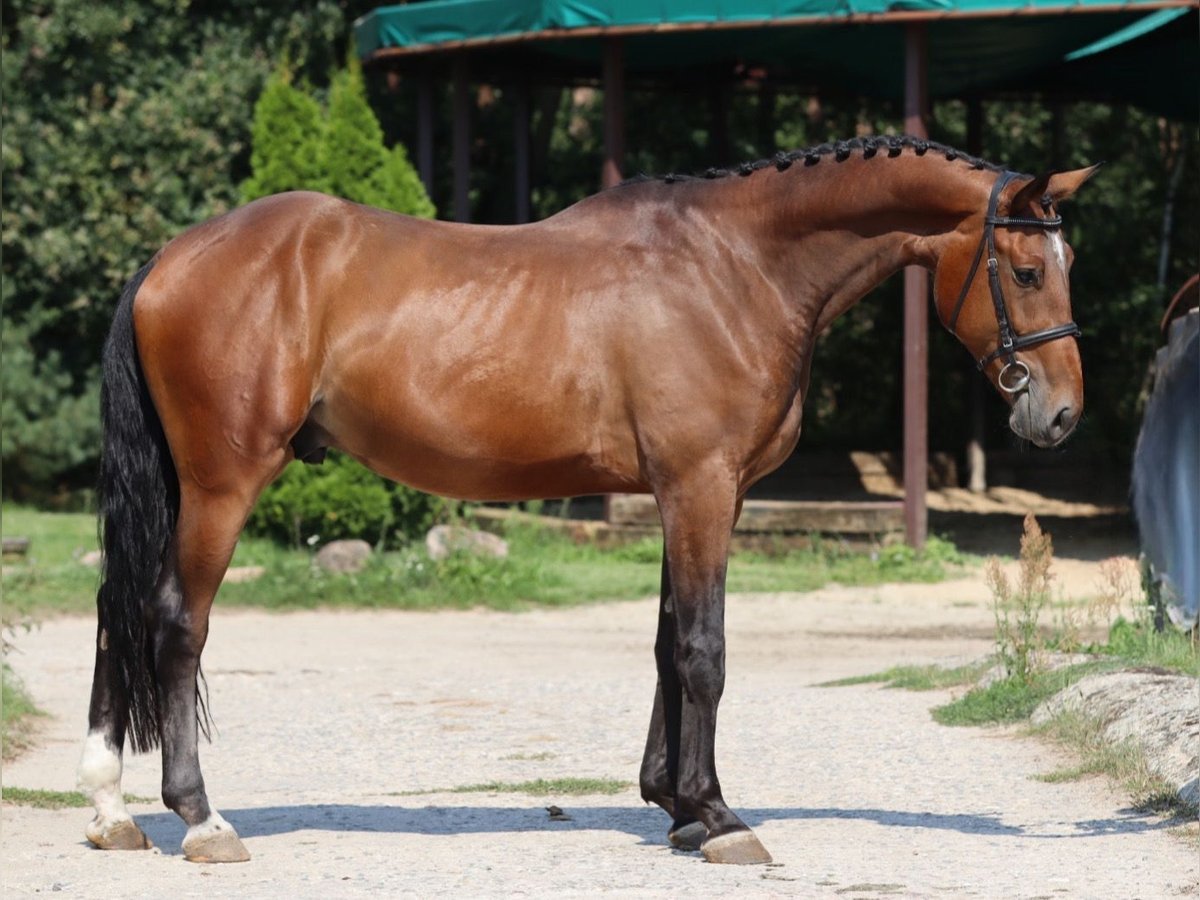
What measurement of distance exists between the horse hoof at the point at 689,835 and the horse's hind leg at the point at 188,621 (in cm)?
128

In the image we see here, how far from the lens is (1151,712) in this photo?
6473 mm

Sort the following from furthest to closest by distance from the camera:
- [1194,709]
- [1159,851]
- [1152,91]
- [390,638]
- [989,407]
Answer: [989,407] < [1152,91] < [390,638] < [1194,709] < [1159,851]

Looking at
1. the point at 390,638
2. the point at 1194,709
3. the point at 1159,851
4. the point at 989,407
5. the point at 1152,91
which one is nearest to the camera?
the point at 1159,851

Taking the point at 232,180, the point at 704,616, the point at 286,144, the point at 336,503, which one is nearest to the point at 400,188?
the point at 286,144

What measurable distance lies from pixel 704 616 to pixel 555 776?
1574mm

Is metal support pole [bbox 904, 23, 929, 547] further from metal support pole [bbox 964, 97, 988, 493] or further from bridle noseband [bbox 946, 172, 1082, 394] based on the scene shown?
bridle noseband [bbox 946, 172, 1082, 394]

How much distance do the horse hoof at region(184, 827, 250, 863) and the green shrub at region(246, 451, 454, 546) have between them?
24.4 feet

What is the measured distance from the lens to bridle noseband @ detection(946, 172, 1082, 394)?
5.08 m

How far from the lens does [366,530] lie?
13.2 metres

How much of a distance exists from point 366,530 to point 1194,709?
25.5 ft

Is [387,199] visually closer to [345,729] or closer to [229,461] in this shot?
[345,729]

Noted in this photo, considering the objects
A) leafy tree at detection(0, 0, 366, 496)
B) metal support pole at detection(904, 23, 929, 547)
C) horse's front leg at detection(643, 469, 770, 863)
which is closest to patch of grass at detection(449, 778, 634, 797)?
horse's front leg at detection(643, 469, 770, 863)

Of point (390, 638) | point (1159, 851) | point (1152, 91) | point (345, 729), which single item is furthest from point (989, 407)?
point (1159, 851)

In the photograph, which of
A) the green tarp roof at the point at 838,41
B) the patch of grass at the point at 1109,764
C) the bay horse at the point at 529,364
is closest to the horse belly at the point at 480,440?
the bay horse at the point at 529,364
